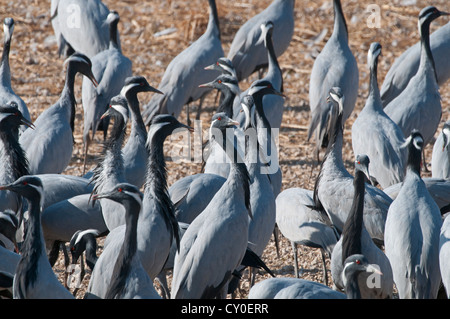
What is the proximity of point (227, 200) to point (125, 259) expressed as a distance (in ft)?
2.87

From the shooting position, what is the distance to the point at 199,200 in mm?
5848

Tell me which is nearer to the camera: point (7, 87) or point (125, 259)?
point (125, 259)

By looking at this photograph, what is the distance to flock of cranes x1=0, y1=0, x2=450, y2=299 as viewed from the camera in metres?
4.71

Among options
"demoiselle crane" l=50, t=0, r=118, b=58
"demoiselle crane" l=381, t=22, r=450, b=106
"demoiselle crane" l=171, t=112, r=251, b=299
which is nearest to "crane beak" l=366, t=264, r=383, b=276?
"demoiselle crane" l=171, t=112, r=251, b=299

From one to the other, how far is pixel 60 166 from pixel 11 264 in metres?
2.14

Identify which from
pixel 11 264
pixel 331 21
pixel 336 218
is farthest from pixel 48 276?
pixel 331 21

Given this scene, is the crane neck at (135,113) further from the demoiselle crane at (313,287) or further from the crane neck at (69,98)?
the demoiselle crane at (313,287)

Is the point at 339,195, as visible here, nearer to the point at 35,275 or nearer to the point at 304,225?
the point at 304,225

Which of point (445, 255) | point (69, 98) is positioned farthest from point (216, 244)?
point (69, 98)

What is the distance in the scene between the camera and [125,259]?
449cm

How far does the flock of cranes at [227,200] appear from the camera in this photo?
4707mm

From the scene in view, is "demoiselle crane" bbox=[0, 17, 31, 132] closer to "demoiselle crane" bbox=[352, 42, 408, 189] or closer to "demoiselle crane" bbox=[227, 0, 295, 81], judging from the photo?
"demoiselle crane" bbox=[227, 0, 295, 81]

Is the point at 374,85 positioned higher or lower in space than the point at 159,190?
higher
